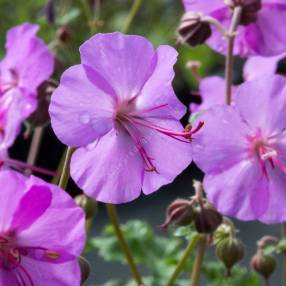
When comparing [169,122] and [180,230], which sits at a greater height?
[169,122]

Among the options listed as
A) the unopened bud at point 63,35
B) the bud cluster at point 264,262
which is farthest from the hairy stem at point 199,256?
the unopened bud at point 63,35

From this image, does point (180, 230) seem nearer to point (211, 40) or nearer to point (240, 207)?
point (240, 207)

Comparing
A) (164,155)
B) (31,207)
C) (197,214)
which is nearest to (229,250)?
(197,214)

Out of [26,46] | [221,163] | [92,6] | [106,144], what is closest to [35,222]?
[106,144]

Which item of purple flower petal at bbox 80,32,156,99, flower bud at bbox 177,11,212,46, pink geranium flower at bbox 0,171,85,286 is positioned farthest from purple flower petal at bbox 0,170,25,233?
flower bud at bbox 177,11,212,46

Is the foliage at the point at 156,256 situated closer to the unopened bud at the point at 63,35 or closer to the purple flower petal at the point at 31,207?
the unopened bud at the point at 63,35

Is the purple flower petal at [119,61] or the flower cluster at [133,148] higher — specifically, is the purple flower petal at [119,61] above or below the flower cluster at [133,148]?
above
